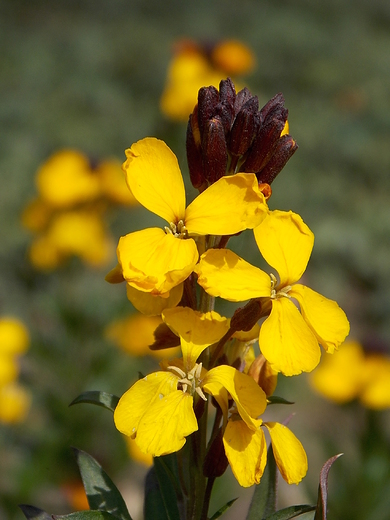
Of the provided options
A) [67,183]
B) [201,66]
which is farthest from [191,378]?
[201,66]

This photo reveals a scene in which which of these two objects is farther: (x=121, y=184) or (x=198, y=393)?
(x=121, y=184)

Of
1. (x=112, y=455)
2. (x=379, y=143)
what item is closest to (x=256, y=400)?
(x=112, y=455)

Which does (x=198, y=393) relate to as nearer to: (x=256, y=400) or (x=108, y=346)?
(x=256, y=400)

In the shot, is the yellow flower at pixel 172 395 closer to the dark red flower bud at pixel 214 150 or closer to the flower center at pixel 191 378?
the flower center at pixel 191 378

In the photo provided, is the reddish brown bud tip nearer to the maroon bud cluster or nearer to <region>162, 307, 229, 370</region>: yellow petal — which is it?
<region>162, 307, 229, 370</region>: yellow petal

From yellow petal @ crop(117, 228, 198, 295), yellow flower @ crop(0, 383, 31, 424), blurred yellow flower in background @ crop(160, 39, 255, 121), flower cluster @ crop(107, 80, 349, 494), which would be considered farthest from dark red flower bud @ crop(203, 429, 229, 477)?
blurred yellow flower in background @ crop(160, 39, 255, 121)

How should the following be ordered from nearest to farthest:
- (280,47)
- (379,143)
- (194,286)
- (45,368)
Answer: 1. (194,286)
2. (45,368)
3. (379,143)
4. (280,47)

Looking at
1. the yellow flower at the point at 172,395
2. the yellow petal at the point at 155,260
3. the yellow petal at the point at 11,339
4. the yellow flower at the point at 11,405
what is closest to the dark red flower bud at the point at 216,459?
the yellow flower at the point at 172,395
